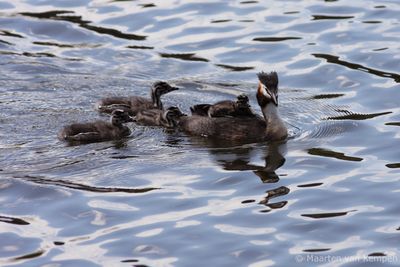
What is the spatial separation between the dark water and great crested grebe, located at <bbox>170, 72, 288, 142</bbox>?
6.7 inches

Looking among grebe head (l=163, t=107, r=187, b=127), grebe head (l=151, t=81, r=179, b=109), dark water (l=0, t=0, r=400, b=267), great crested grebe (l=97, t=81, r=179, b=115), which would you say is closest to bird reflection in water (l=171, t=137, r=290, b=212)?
dark water (l=0, t=0, r=400, b=267)

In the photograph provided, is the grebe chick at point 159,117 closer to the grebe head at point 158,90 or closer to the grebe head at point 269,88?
the grebe head at point 158,90

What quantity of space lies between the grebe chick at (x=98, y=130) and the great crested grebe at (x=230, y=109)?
0.96 m

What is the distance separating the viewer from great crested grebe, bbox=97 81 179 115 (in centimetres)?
1391

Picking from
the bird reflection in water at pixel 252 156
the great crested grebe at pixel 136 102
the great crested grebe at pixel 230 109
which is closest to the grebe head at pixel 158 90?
the great crested grebe at pixel 136 102

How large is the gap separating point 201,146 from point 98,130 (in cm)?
116

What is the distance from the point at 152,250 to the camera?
31.9ft

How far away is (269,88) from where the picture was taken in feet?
42.8

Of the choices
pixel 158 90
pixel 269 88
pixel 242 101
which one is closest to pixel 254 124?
pixel 242 101

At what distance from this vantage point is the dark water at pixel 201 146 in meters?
9.89

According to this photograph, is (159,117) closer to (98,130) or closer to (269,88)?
(98,130)

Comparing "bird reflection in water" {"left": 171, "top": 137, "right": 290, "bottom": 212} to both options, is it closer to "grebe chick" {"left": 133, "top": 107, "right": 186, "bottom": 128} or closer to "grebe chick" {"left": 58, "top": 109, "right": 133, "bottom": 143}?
"grebe chick" {"left": 133, "top": 107, "right": 186, "bottom": 128}

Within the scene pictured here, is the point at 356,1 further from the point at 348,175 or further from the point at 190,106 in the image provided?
the point at 348,175

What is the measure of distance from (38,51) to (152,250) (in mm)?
7253
